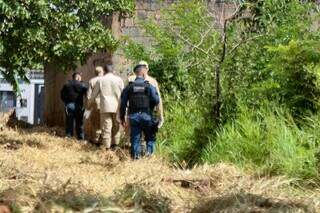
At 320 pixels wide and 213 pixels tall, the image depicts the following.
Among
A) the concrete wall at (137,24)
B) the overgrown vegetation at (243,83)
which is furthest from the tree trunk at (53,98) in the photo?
the overgrown vegetation at (243,83)

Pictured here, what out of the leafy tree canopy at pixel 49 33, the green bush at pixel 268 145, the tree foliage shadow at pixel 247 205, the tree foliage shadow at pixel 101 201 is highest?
the leafy tree canopy at pixel 49 33

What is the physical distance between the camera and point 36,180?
604 centimetres

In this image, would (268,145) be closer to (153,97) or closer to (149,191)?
(153,97)

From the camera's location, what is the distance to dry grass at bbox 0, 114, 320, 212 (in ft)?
17.2

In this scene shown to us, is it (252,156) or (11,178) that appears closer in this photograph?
(11,178)

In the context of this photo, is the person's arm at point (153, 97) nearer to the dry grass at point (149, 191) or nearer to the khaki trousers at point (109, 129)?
the dry grass at point (149, 191)

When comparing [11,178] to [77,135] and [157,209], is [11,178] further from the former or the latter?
[77,135]

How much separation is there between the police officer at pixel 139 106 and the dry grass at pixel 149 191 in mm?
1501

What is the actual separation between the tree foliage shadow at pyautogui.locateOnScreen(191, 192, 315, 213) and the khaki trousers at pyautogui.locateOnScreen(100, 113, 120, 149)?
20.4 feet

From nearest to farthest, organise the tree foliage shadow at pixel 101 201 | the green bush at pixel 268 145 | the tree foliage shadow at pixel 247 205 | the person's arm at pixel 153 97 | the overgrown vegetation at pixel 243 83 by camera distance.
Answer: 1. the tree foliage shadow at pixel 101 201
2. the tree foliage shadow at pixel 247 205
3. the green bush at pixel 268 145
4. the overgrown vegetation at pixel 243 83
5. the person's arm at pixel 153 97

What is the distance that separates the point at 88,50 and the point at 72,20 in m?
0.69

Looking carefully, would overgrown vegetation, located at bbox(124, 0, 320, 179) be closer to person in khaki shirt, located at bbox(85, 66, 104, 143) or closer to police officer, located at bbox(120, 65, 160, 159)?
police officer, located at bbox(120, 65, 160, 159)

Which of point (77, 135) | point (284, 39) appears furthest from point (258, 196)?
point (77, 135)

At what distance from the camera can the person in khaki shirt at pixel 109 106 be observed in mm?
12109
